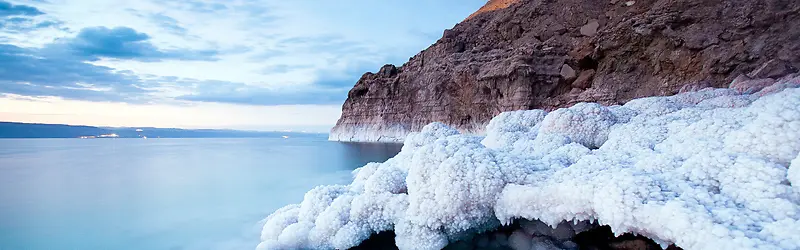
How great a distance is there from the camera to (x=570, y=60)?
95.7 ft

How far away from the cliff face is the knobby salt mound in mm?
17540

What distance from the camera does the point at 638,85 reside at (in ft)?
77.5

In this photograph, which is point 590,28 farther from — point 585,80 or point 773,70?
point 773,70

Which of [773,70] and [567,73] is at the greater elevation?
[567,73]

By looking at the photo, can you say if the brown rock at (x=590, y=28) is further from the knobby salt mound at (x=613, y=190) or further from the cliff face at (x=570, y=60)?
the knobby salt mound at (x=613, y=190)

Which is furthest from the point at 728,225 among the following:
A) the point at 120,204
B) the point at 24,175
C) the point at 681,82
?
the point at 681,82

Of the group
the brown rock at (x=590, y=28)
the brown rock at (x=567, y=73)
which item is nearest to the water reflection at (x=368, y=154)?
the brown rock at (x=567, y=73)

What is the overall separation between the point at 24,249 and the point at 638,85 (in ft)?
85.7

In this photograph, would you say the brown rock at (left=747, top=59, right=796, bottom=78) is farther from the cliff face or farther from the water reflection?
the water reflection

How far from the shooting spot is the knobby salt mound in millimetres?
2551

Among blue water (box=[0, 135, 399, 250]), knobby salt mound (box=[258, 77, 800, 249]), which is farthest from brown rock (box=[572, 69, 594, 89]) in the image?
knobby salt mound (box=[258, 77, 800, 249])

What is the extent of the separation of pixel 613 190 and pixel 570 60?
94.0ft

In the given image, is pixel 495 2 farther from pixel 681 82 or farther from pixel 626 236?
pixel 626 236

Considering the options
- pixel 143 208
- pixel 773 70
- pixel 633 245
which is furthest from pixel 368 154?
pixel 633 245
